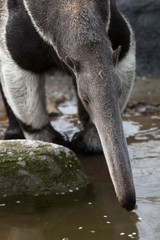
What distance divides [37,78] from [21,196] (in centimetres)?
140

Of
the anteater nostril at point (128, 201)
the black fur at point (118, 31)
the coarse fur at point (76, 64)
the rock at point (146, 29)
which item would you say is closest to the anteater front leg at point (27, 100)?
the coarse fur at point (76, 64)

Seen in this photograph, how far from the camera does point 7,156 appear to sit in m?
4.50

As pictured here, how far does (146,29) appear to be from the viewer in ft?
33.0

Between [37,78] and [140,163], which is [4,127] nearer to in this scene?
[37,78]

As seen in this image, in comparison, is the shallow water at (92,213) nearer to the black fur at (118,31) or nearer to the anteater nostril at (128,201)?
the anteater nostril at (128,201)

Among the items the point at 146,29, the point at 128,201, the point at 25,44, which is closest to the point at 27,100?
the point at 25,44

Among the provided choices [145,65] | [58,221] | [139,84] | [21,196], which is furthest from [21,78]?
[145,65]

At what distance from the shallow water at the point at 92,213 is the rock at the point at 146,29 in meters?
4.94

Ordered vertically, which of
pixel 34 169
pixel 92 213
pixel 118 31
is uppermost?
pixel 118 31

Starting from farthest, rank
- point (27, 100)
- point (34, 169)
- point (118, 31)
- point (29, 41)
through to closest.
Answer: point (27, 100), point (118, 31), point (29, 41), point (34, 169)

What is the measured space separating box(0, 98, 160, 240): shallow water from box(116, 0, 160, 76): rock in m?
4.94

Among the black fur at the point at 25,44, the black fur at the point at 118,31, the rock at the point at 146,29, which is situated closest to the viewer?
the black fur at the point at 25,44

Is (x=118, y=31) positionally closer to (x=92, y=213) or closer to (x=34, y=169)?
(x=34, y=169)

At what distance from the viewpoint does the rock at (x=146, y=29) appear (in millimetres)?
9914
